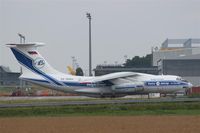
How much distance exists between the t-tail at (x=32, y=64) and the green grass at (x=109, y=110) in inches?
706

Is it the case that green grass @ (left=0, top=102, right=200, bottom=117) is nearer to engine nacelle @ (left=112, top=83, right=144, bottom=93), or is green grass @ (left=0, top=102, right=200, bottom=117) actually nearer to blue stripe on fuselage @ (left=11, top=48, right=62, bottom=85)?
engine nacelle @ (left=112, top=83, right=144, bottom=93)

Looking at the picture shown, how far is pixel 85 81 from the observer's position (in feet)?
208

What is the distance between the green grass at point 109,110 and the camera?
4291 cm

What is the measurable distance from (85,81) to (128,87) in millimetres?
5518

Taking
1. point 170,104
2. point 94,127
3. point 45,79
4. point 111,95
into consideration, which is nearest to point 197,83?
point 111,95

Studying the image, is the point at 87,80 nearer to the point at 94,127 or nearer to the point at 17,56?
the point at 17,56

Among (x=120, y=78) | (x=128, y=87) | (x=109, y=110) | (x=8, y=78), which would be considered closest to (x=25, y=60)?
(x=120, y=78)

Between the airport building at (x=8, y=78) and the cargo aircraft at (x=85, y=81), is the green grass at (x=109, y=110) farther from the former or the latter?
the airport building at (x=8, y=78)

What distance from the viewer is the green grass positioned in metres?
42.9

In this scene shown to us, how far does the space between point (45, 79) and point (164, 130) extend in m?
37.9

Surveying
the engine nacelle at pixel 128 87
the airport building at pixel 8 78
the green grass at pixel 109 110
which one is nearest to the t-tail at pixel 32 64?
the engine nacelle at pixel 128 87

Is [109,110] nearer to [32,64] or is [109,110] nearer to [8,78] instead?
[32,64]

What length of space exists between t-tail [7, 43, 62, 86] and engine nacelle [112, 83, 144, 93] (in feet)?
24.2

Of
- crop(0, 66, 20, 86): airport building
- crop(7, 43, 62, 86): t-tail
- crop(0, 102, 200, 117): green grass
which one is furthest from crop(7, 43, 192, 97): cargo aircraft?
crop(0, 66, 20, 86): airport building
